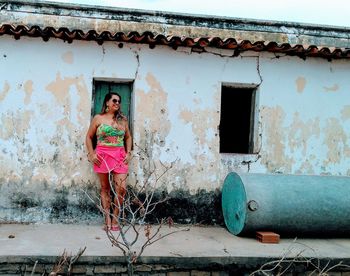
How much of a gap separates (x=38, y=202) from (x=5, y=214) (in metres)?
0.53

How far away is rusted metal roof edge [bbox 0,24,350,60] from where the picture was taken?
7.04 metres

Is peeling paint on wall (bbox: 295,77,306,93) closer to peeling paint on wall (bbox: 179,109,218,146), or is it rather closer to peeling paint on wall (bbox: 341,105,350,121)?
peeling paint on wall (bbox: 341,105,350,121)

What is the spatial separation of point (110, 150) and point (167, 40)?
6.49ft

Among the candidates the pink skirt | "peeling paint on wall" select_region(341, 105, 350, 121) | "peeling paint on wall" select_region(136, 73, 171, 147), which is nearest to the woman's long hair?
"peeling paint on wall" select_region(136, 73, 171, 147)

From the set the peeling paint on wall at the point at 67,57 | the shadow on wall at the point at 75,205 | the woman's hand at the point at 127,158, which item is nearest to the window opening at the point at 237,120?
the shadow on wall at the point at 75,205

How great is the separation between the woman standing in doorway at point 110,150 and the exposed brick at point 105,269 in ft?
5.14

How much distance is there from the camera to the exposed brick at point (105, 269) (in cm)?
540

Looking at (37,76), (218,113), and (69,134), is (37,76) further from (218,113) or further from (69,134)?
(218,113)

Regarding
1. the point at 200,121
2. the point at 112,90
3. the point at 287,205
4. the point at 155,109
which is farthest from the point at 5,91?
the point at 287,205

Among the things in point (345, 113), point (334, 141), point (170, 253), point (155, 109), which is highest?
point (345, 113)

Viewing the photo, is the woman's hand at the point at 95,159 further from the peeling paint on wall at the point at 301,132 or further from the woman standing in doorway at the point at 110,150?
the peeling paint on wall at the point at 301,132

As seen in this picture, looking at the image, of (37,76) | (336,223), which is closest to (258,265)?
(336,223)

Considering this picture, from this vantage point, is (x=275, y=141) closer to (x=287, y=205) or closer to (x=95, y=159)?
(x=287, y=205)

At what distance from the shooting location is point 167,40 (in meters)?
7.37
